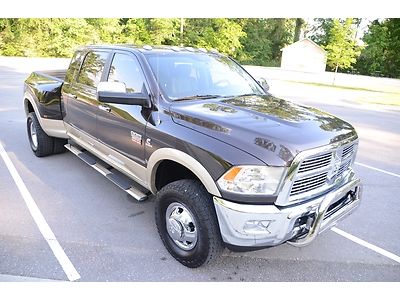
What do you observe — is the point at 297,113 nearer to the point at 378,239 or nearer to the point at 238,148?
the point at 238,148

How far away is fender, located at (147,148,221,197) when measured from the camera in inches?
102

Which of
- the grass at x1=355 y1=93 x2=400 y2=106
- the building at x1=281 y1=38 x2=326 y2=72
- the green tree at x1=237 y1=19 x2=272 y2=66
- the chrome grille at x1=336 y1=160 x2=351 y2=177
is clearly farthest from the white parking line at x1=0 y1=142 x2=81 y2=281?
the building at x1=281 y1=38 x2=326 y2=72

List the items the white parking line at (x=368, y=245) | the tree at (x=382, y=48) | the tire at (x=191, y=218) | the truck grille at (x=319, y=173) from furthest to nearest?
the tree at (x=382, y=48)
the white parking line at (x=368, y=245)
the tire at (x=191, y=218)
the truck grille at (x=319, y=173)

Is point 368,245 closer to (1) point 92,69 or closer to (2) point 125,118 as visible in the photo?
(2) point 125,118

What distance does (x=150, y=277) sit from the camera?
2830mm

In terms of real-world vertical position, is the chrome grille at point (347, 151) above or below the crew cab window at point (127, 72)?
below

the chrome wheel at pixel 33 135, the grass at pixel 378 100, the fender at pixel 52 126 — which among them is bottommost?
the chrome wheel at pixel 33 135

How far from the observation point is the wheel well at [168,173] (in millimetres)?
3136

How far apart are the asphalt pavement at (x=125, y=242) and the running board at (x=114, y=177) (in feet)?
1.13

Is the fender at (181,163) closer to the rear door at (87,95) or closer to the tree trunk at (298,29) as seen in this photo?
the rear door at (87,95)

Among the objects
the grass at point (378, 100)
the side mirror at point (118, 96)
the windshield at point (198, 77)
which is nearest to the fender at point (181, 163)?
the side mirror at point (118, 96)

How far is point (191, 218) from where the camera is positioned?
2.83 metres

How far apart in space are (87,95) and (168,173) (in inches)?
65.3

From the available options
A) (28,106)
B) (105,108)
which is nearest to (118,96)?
(105,108)
